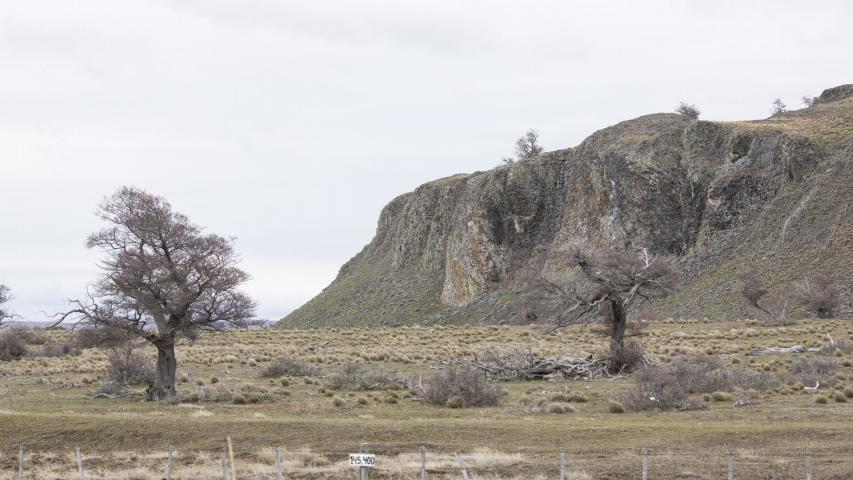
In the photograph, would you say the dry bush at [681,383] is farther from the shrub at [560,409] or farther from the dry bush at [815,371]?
the shrub at [560,409]

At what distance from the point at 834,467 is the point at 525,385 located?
1705cm

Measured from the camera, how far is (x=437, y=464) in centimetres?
1730

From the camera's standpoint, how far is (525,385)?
32.1 meters

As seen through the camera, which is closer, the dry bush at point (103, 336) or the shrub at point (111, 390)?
the dry bush at point (103, 336)

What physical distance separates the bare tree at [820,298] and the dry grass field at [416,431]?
2488 cm

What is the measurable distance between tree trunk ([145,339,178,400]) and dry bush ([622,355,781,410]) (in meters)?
15.0

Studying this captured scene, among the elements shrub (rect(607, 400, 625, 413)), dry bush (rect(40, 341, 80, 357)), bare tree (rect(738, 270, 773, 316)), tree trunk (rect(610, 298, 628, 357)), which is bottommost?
shrub (rect(607, 400, 625, 413))

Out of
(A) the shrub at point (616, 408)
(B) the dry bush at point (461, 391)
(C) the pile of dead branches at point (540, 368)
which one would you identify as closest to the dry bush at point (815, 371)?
(C) the pile of dead branches at point (540, 368)

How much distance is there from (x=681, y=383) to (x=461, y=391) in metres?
6.95

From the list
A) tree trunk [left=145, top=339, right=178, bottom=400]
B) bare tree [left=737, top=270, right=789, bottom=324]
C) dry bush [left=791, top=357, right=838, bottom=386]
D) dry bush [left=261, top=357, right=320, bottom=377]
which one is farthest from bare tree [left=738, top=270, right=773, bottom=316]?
tree trunk [left=145, top=339, right=178, bottom=400]

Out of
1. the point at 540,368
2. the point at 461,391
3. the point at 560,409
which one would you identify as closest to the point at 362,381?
the point at 461,391

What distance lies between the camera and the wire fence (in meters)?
15.8

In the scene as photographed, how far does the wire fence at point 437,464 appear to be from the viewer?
15789 mm

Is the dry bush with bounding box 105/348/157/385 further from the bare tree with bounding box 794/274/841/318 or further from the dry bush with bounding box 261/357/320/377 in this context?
the bare tree with bounding box 794/274/841/318
